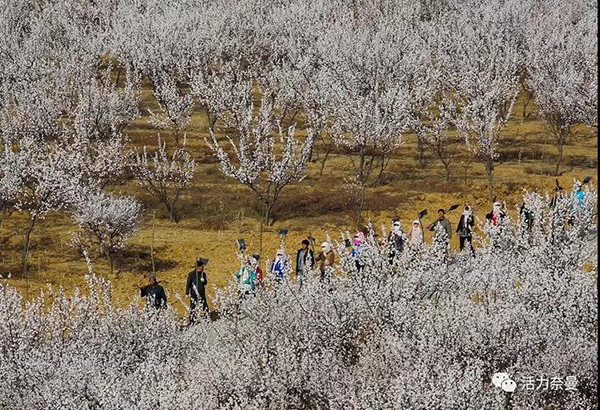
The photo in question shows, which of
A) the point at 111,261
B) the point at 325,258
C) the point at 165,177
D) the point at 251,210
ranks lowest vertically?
the point at 111,261

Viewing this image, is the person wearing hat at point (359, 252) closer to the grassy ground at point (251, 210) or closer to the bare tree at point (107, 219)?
the grassy ground at point (251, 210)

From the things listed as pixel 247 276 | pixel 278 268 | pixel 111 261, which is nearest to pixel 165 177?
pixel 111 261

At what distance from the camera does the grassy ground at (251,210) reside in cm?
2431

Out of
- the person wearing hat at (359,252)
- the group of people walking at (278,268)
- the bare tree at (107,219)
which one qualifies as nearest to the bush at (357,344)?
the person wearing hat at (359,252)

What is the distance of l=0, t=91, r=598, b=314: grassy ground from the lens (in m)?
24.3

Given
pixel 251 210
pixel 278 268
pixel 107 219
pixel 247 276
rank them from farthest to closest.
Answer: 1. pixel 251 210
2. pixel 107 219
3. pixel 278 268
4. pixel 247 276

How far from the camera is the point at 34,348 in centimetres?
1365

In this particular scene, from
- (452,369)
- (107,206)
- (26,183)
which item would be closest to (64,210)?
(26,183)

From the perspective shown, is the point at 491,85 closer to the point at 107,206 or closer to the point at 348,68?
the point at 348,68

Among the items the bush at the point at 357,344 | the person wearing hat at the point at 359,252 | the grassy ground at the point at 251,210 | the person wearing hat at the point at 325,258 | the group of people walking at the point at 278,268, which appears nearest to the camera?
the bush at the point at 357,344

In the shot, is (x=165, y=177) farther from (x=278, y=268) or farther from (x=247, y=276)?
(x=247, y=276)

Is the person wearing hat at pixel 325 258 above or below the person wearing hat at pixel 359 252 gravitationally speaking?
below

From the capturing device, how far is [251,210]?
30609 mm

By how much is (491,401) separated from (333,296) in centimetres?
408
